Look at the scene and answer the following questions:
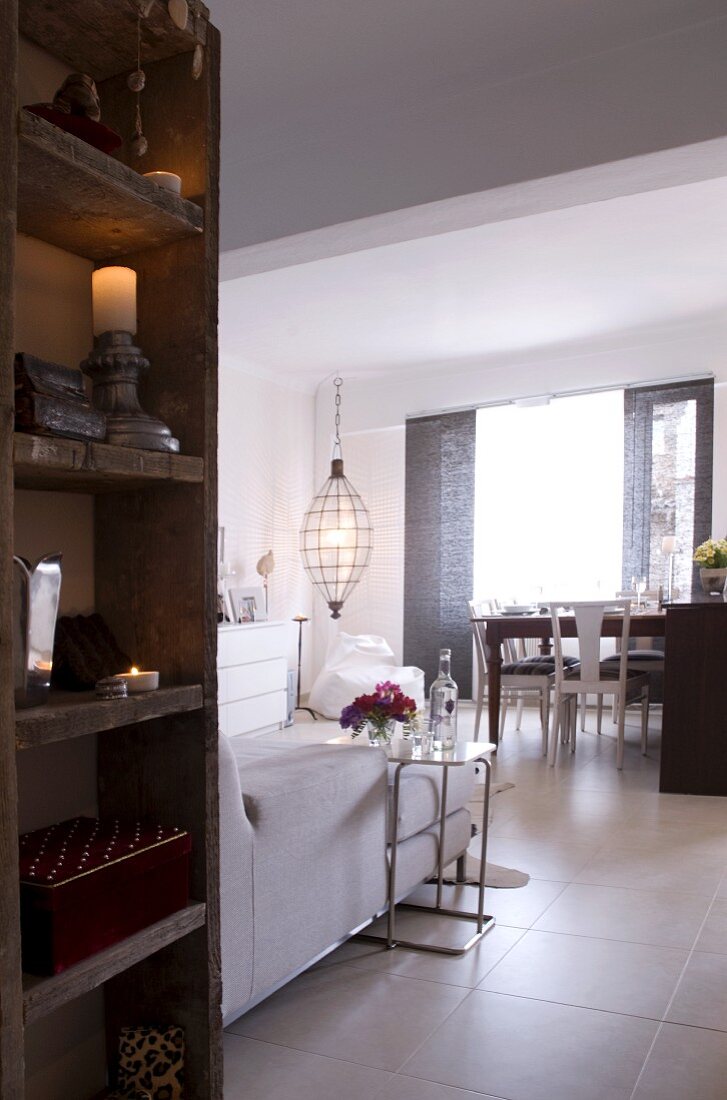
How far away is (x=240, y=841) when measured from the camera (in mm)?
2164

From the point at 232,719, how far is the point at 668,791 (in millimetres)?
2819

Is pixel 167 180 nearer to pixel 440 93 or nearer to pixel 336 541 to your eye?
pixel 440 93

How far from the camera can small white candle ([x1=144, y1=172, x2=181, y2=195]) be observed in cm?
154

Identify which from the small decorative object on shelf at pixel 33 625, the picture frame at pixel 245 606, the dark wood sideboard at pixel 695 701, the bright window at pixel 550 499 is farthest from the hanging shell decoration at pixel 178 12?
the bright window at pixel 550 499

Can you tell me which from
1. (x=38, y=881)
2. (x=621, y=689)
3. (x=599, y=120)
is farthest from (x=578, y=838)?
(x=38, y=881)

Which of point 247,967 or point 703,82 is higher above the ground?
point 703,82

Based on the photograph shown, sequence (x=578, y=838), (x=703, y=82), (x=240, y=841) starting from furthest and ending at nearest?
1. (x=578, y=838)
2. (x=703, y=82)
3. (x=240, y=841)

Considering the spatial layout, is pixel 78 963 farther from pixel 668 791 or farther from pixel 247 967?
pixel 668 791

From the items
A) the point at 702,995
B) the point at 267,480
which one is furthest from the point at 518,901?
the point at 267,480

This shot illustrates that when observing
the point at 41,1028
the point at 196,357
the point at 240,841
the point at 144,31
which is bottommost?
the point at 41,1028

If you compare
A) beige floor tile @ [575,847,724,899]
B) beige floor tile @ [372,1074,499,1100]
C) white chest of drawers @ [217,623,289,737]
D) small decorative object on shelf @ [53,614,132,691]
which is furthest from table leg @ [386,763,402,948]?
white chest of drawers @ [217,623,289,737]

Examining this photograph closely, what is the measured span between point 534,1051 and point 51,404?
1.83 m

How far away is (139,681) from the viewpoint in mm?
1504

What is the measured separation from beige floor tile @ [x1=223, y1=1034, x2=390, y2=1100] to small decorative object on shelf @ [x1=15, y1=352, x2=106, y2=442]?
1462 mm
